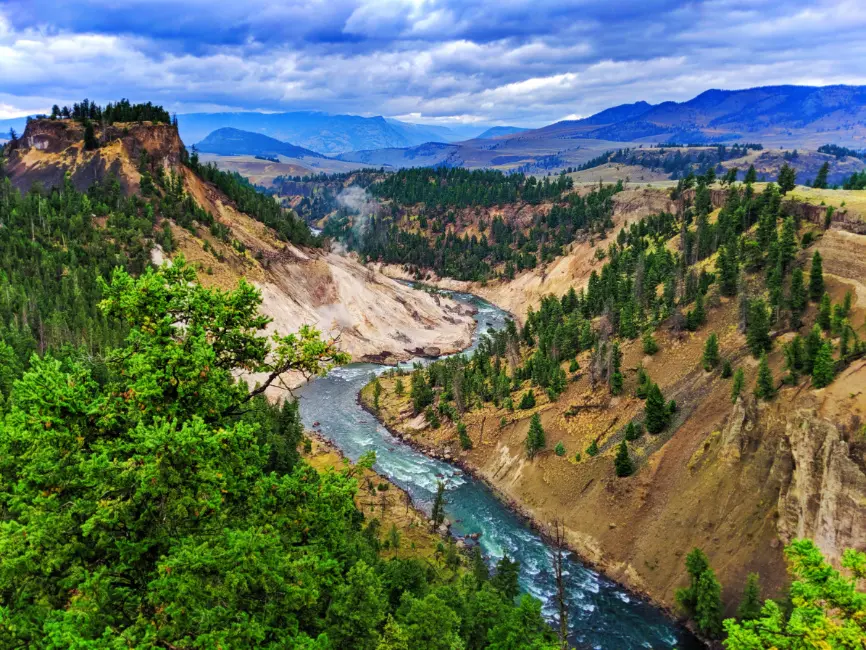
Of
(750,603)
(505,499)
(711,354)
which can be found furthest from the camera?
(505,499)

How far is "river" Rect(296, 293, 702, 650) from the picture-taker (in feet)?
128

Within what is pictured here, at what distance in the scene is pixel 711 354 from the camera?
54.7 meters

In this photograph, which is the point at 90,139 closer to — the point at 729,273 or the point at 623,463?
the point at 623,463

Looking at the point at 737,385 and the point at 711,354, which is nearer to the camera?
the point at 737,385

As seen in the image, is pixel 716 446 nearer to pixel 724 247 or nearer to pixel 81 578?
pixel 724 247

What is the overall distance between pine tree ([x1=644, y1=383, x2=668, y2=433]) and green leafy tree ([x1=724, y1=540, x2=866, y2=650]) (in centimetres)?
3838

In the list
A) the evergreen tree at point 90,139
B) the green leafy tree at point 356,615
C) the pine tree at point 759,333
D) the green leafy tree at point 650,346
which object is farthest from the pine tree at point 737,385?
the evergreen tree at point 90,139

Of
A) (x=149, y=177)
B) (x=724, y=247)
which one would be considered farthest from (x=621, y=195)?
(x=149, y=177)

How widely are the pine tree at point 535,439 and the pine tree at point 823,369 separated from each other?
2380cm

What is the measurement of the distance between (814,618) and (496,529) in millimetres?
39297

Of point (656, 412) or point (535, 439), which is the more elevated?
point (656, 412)

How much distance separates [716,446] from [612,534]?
11.0m

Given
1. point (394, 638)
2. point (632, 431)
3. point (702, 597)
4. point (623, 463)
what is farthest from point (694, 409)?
point (394, 638)

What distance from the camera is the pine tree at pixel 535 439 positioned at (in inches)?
2283
